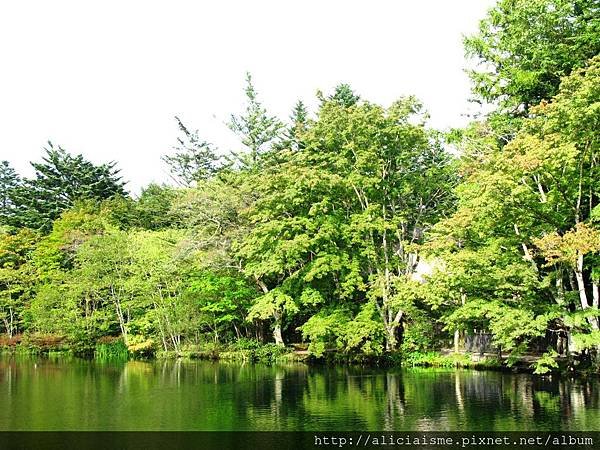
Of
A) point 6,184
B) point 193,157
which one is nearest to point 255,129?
point 193,157

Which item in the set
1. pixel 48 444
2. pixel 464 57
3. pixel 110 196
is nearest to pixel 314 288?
pixel 464 57

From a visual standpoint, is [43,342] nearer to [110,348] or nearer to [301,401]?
[110,348]

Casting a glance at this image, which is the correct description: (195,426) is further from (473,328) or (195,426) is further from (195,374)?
(473,328)

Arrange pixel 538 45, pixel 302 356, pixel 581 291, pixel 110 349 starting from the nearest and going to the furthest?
pixel 581 291
pixel 538 45
pixel 302 356
pixel 110 349

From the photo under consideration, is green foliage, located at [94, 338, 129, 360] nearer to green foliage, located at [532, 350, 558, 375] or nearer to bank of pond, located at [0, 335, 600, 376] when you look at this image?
bank of pond, located at [0, 335, 600, 376]

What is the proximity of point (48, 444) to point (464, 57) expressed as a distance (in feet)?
71.1

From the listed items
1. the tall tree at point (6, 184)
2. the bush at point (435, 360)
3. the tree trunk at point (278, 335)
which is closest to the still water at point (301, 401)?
the bush at point (435, 360)

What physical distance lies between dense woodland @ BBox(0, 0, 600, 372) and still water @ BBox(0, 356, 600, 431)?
2.42m

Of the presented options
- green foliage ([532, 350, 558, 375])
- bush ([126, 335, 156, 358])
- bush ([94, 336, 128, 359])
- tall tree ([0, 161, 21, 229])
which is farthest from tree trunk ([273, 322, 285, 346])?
tall tree ([0, 161, 21, 229])

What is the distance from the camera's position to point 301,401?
14578 millimetres

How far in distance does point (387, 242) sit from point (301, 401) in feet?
40.1

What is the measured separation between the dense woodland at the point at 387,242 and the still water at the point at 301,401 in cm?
242

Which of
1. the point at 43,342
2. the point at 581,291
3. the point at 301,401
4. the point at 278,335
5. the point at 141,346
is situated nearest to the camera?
the point at 301,401

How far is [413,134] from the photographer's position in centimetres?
2394
